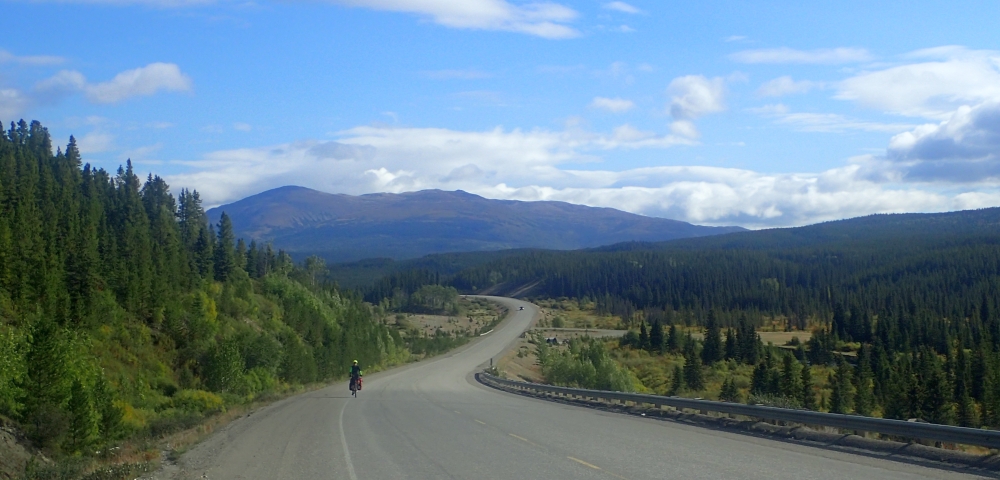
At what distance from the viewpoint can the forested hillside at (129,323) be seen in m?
32.4

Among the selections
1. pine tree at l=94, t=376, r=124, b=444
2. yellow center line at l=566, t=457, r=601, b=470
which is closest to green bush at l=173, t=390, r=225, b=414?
pine tree at l=94, t=376, r=124, b=444

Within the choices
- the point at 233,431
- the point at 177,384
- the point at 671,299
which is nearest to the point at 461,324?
the point at 671,299

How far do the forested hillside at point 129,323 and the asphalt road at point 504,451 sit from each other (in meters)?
8.04

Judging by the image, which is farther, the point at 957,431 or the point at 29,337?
the point at 29,337

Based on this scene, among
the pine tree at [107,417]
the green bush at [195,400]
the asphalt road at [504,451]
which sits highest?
the asphalt road at [504,451]

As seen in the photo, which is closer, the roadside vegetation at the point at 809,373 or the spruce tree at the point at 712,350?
the roadside vegetation at the point at 809,373

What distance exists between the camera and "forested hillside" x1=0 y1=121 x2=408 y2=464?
32.4m

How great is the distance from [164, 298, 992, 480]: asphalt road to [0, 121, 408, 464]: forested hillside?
8045 millimetres

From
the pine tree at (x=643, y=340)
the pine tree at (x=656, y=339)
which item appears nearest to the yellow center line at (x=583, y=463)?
the pine tree at (x=656, y=339)

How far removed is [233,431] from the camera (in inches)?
928

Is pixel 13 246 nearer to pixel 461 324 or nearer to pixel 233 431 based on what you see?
pixel 233 431

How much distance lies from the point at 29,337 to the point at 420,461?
Answer: 1243 inches

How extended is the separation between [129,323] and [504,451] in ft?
164

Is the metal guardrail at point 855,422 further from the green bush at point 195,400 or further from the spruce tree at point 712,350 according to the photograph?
the spruce tree at point 712,350
